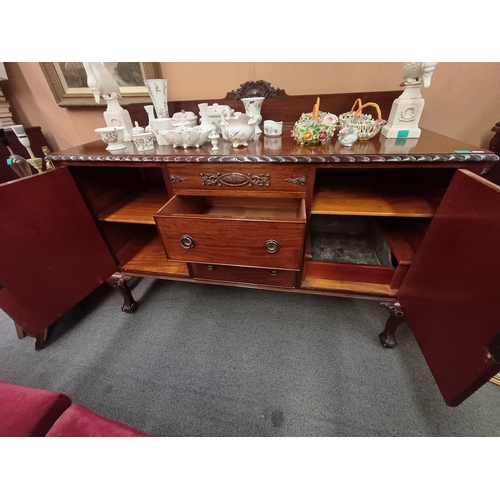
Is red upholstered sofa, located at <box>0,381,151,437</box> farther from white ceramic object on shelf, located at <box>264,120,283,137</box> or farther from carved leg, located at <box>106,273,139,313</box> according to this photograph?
white ceramic object on shelf, located at <box>264,120,283,137</box>

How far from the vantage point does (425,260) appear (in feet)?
2.15

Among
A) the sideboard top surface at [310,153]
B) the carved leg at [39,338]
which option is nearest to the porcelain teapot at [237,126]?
the sideboard top surface at [310,153]

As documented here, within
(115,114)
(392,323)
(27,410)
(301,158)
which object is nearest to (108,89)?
(115,114)

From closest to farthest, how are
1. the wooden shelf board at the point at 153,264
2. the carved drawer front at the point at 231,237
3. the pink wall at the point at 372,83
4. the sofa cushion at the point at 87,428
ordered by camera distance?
the sofa cushion at the point at 87,428, the carved drawer front at the point at 231,237, the pink wall at the point at 372,83, the wooden shelf board at the point at 153,264

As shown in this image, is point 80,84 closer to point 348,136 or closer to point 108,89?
point 108,89

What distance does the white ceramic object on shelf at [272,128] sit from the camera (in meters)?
0.80

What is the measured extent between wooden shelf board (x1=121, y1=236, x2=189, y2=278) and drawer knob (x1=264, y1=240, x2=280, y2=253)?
447 millimetres

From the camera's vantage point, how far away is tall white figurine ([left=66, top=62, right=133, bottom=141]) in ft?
2.50

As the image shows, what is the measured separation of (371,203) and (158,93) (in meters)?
0.89

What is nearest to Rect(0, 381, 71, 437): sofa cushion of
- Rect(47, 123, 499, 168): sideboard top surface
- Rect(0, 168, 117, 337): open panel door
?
Rect(0, 168, 117, 337): open panel door

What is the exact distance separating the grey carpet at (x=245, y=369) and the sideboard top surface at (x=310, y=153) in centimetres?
72

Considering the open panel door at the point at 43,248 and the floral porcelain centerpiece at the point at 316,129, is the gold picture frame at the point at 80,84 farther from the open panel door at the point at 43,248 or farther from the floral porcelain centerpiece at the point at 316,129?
the floral porcelain centerpiece at the point at 316,129

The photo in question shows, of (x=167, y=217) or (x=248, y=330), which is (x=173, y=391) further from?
(x=167, y=217)

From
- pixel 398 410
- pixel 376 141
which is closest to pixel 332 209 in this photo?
pixel 376 141
